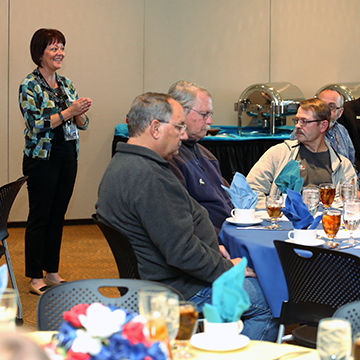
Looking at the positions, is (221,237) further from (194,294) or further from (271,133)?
(271,133)

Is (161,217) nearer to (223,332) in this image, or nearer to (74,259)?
(223,332)

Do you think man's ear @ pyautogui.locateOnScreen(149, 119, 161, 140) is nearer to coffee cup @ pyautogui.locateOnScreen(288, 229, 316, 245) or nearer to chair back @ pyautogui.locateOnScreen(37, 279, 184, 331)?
coffee cup @ pyautogui.locateOnScreen(288, 229, 316, 245)

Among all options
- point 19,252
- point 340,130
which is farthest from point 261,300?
point 19,252

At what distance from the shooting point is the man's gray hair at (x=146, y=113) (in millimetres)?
2242

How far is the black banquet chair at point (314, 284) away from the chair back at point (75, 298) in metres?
0.67

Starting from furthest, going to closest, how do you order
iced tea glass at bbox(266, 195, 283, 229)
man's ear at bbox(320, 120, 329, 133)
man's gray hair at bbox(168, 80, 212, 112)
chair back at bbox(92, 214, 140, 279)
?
man's ear at bbox(320, 120, 329, 133) < man's gray hair at bbox(168, 80, 212, 112) < iced tea glass at bbox(266, 195, 283, 229) < chair back at bbox(92, 214, 140, 279)

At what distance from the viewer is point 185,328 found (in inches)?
41.1

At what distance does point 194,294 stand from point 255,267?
0.27 metres

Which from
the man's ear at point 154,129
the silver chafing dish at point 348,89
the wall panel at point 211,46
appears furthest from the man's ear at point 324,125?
the wall panel at point 211,46

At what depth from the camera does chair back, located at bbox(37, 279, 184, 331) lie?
1338mm

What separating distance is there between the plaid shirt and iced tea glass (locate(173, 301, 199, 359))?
286cm

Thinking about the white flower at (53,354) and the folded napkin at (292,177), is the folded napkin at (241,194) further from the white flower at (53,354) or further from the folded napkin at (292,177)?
the white flower at (53,354)

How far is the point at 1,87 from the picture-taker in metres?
5.98

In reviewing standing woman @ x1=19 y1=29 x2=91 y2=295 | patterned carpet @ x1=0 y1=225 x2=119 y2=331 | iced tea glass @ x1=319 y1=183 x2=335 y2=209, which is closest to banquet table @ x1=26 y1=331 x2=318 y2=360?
iced tea glass @ x1=319 y1=183 x2=335 y2=209
